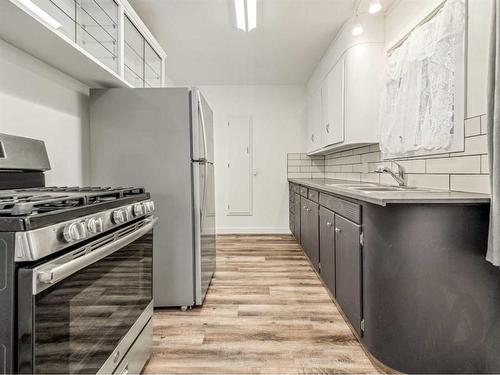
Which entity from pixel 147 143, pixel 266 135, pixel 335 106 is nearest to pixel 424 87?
pixel 335 106

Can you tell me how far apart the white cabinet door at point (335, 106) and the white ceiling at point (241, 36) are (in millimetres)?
402

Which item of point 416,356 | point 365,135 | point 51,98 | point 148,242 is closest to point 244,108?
point 365,135

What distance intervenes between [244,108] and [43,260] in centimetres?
469

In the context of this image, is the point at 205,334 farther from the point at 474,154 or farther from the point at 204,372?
the point at 474,154

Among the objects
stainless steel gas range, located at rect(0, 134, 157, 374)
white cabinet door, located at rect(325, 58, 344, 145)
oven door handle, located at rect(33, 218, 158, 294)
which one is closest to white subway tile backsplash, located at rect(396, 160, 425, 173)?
white cabinet door, located at rect(325, 58, 344, 145)

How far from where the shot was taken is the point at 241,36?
336 centimetres

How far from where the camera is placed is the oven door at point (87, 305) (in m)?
0.80

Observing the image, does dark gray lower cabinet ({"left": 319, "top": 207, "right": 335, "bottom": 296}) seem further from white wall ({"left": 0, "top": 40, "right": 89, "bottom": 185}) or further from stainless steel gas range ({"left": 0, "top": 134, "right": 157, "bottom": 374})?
white wall ({"left": 0, "top": 40, "right": 89, "bottom": 185})

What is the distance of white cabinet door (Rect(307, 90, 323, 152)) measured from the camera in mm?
4211

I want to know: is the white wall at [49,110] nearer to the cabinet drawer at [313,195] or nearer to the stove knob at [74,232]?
the stove knob at [74,232]

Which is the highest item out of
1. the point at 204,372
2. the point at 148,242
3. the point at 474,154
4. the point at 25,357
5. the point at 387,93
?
the point at 387,93

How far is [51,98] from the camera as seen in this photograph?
1.90 m

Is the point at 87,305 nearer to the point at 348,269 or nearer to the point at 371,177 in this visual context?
the point at 348,269

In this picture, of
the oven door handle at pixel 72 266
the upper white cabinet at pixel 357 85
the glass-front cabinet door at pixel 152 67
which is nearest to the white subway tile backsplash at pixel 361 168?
the upper white cabinet at pixel 357 85
